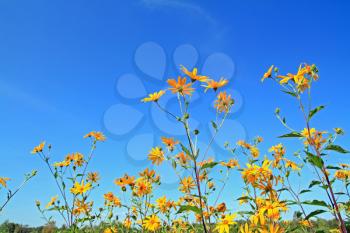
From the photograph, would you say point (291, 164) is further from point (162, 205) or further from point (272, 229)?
point (162, 205)

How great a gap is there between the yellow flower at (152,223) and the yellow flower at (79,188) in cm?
161

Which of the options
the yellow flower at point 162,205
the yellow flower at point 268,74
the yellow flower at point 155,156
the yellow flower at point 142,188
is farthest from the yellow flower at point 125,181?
the yellow flower at point 268,74

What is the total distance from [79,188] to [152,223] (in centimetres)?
186

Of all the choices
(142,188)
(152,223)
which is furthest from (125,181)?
(152,223)

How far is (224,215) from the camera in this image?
11.5ft

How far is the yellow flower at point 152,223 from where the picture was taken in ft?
15.2

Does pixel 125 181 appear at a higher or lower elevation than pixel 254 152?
lower

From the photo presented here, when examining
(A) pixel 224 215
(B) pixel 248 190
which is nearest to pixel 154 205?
Result: (B) pixel 248 190

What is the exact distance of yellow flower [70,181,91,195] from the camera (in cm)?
574

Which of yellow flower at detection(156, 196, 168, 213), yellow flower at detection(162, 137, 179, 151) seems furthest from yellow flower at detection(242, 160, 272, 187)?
yellow flower at detection(156, 196, 168, 213)

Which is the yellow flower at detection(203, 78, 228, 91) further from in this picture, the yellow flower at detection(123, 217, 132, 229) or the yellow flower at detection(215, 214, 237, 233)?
the yellow flower at detection(123, 217, 132, 229)

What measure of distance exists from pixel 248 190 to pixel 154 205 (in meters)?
1.65

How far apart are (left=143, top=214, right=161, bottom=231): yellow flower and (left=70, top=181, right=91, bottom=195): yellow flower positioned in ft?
5.29

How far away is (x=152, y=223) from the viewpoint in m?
4.73
